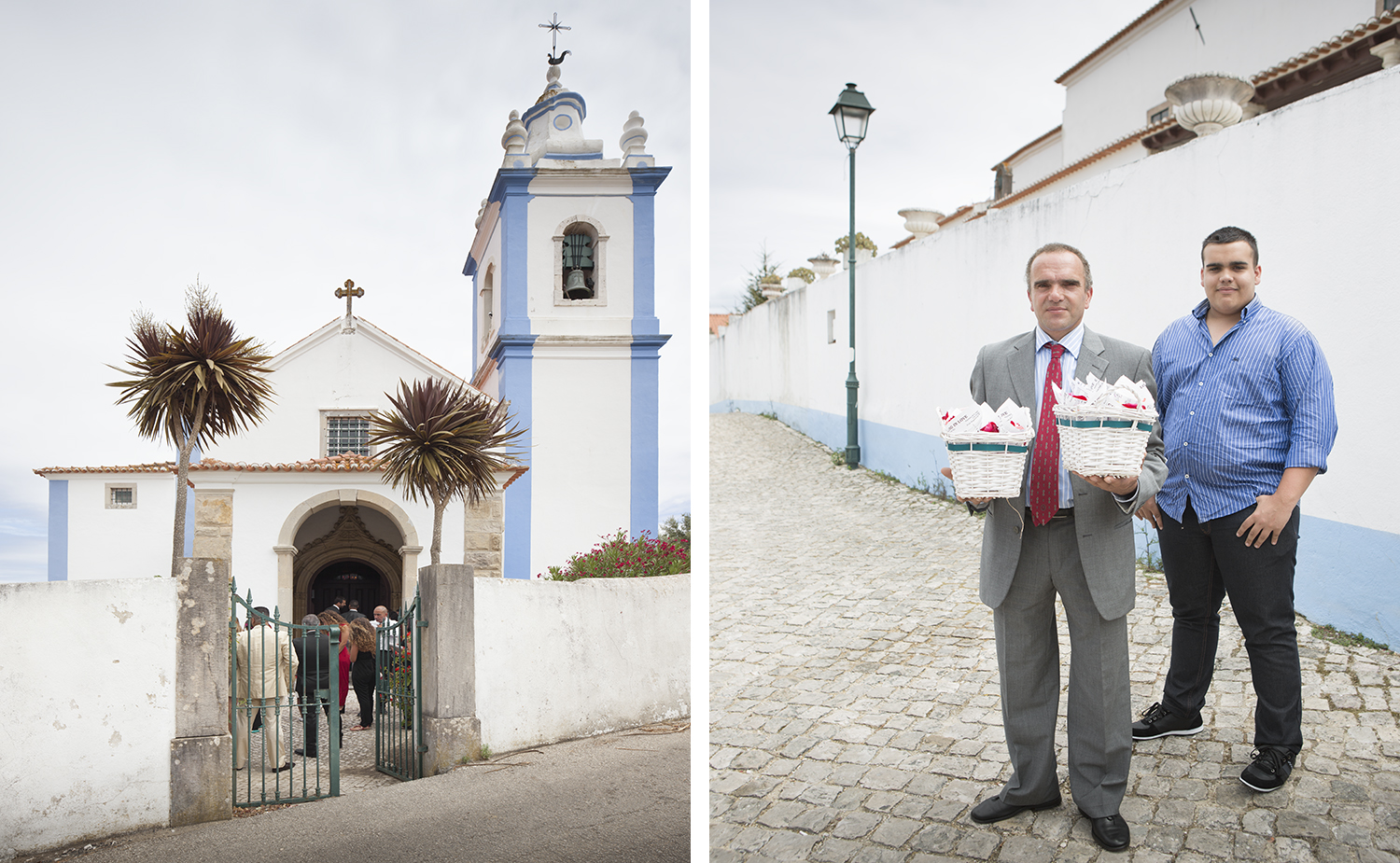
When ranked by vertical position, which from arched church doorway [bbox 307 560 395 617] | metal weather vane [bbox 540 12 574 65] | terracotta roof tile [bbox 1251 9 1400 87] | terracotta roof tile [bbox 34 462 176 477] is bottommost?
arched church doorway [bbox 307 560 395 617]

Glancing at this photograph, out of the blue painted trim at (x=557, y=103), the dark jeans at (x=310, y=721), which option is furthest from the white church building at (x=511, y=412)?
the dark jeans at (x=310, y=721)

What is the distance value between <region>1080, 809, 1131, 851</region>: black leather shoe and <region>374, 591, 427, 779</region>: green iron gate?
2.69 m

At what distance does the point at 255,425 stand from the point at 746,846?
6.97 feet

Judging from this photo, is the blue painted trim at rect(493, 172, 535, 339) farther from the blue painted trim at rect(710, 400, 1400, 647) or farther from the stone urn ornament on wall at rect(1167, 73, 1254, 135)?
the blue painted trim at rect(710, 400, 1400, 647)

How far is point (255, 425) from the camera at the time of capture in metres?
3.18

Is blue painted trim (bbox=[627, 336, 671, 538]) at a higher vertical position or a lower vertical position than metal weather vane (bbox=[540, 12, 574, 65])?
lower

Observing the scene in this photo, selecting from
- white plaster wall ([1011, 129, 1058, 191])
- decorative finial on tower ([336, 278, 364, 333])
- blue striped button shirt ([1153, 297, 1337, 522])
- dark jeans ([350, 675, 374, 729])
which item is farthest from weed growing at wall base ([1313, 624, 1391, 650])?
white plaster wall ([1011, 129, 1058, 191])

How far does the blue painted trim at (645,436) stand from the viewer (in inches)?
142

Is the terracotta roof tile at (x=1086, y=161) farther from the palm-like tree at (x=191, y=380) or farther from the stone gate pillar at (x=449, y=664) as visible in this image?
the palm-like tree at (x=191, y=380)

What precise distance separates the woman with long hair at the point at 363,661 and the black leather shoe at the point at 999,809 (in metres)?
3.67

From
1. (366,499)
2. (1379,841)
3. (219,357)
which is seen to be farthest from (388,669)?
(1379,841)

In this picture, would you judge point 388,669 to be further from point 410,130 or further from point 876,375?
point 876,375

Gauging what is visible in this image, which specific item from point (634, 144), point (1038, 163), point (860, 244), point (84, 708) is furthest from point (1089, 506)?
point (1038, 163)

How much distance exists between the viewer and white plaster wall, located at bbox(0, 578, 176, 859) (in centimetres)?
258
